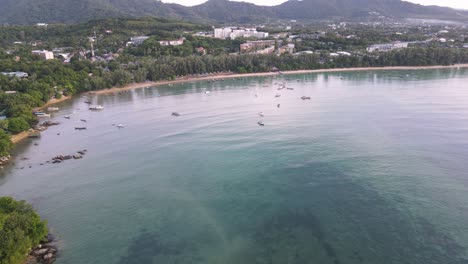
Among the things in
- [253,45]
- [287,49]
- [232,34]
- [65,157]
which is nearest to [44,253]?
[65,157]

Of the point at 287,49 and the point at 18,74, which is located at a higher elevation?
the point at 287,49

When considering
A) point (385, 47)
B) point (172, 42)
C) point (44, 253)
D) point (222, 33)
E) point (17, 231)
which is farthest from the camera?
point (222, 33)

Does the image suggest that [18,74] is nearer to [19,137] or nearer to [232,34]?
[19,137]

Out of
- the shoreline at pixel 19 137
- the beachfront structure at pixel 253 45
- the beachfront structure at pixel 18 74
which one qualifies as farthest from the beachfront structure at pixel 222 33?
the shoreline at pixel 19 137

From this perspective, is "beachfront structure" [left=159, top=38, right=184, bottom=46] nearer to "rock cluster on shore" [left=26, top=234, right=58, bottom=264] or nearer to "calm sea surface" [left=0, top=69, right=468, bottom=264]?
"calm sea surface" [left=0, top=69, right=468, bottom=264]

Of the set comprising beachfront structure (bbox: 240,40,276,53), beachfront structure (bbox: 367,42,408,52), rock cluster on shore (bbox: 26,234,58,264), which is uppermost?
beachfront structure (bbox: 240,40,276,53)

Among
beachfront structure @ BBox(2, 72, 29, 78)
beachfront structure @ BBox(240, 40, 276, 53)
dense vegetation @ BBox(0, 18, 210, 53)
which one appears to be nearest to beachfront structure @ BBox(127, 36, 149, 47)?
dense vegetation @ BBox(0, 18, 210, 53)
